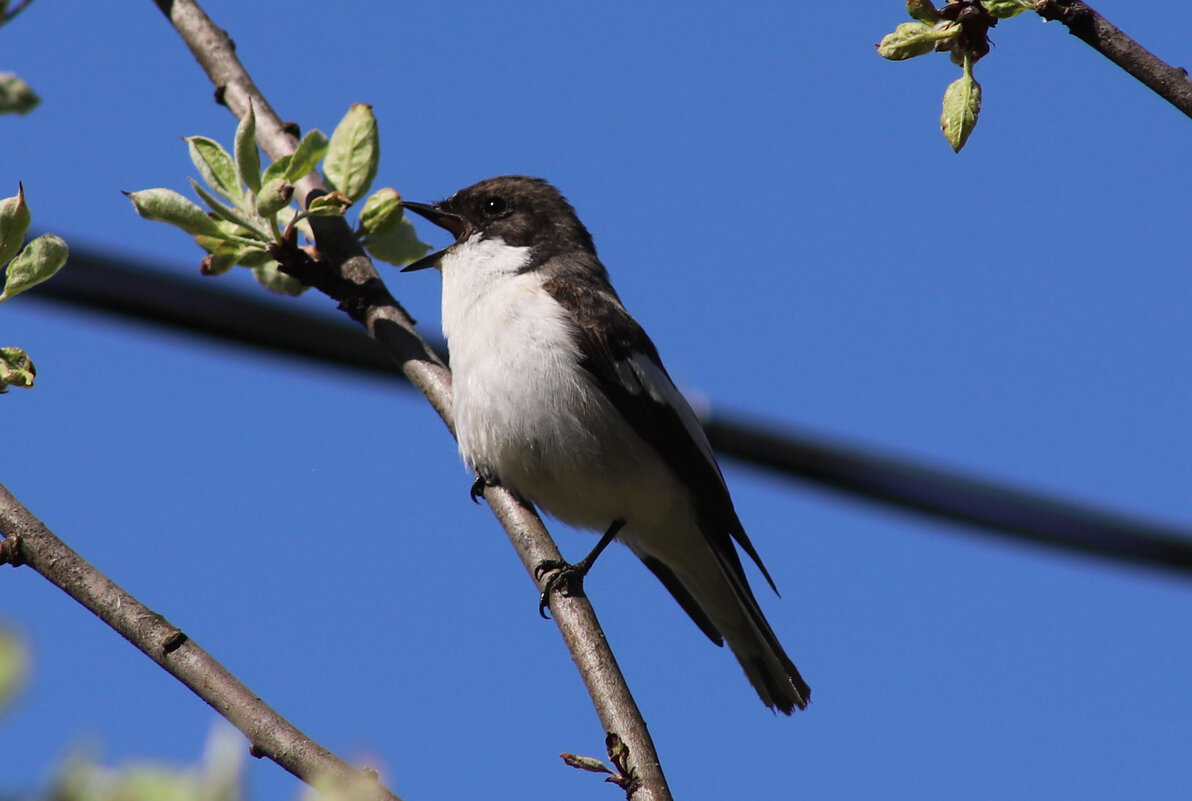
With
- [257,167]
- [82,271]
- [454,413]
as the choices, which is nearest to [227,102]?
[82,271]

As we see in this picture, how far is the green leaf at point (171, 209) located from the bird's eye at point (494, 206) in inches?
111

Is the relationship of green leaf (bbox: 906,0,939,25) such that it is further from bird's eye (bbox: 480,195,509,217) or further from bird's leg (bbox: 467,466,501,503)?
bird's eye (bbox: 480,195,509,217)

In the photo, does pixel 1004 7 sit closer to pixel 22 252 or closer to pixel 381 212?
pixel 22 252

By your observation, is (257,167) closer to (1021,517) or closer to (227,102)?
(227,102)

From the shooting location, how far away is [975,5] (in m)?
2.22

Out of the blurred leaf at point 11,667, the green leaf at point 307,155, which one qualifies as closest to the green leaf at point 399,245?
the green leaf at point 307,155

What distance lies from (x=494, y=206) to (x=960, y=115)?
4.08 m

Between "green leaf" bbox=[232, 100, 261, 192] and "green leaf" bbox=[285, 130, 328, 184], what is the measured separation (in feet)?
0.32

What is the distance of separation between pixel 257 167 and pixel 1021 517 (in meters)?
3.20

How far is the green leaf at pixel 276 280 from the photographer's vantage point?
3836 mm

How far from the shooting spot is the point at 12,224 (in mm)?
1836

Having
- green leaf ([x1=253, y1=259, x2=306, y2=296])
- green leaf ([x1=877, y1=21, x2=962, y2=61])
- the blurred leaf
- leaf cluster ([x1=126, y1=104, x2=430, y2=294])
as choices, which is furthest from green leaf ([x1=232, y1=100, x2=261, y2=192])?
the blurred leaf

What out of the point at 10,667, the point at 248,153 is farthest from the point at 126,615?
the point at 248,153

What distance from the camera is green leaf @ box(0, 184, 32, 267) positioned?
71.9 inches
